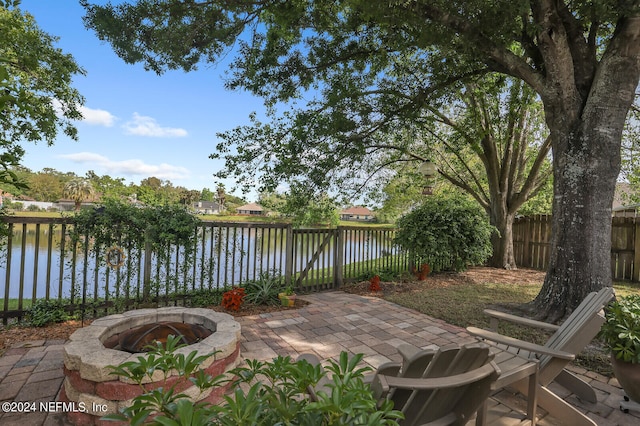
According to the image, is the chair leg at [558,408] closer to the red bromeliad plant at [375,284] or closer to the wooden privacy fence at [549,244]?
the red bromeliad plant at [375,284]

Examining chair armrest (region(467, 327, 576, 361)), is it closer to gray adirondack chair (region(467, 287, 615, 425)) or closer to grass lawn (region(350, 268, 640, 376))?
gray adirondack chair (region(467, 287, 615, 425))

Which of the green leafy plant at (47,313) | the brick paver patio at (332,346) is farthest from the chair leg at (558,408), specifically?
the green leafy plant at (47,313)

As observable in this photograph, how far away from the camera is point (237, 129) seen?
258 inches

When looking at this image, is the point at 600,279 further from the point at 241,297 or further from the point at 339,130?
the point at 241,297

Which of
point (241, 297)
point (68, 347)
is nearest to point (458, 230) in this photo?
point (241, 297)

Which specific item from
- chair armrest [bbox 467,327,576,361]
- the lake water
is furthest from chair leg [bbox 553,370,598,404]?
the lake water

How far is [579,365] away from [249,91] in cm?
669

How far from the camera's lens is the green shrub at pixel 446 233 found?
23.3 feet

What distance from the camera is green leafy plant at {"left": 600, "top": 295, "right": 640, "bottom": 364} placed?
7.67 feet

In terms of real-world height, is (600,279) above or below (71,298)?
above

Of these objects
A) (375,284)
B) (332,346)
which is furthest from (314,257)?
(332,346)

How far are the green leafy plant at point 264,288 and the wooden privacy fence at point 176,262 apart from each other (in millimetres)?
100

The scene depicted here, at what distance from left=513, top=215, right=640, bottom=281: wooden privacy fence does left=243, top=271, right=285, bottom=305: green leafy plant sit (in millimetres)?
7188

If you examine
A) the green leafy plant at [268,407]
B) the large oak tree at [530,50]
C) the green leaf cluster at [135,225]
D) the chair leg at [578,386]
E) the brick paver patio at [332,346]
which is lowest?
the brick paver patio at [332,346]
